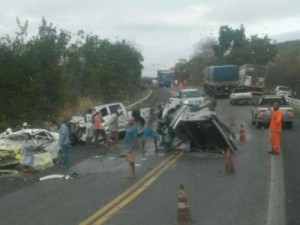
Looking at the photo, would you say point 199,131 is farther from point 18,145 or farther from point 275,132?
point 18,145

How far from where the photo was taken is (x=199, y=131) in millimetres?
22969

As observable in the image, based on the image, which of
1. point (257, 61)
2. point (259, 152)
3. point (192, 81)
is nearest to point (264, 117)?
point (259, 152)

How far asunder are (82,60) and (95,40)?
5164 mm

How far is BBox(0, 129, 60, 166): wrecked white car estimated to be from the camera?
21.4 meters

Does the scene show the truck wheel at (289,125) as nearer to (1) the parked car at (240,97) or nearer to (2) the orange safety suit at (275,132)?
(2) the orange safety suit at (275,132)

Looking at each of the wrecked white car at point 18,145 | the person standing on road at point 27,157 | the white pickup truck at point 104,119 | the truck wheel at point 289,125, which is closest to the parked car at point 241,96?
the truck wheel at point 289,125

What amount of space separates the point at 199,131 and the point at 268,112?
33.1 feet

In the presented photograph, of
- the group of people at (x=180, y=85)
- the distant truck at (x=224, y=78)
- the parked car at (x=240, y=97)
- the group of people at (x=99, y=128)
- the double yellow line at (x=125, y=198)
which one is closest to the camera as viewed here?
the double yellow line at (x=125, y=198)

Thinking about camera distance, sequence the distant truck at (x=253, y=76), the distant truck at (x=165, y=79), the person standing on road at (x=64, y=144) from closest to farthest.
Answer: the person standing on road at (x=64, y=144)
the distant truck at (x=253, y=76)
the distant truck at (x=165, y=79)

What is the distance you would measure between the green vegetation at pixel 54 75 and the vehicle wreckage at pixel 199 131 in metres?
13.1

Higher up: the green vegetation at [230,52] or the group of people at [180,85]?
the green vegetation at [230,52]

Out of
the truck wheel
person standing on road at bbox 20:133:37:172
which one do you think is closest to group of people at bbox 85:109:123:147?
person standing on road at bbox 20:133:37:172

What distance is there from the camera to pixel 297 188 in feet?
45.7

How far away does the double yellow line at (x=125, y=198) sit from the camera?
35.7ft
